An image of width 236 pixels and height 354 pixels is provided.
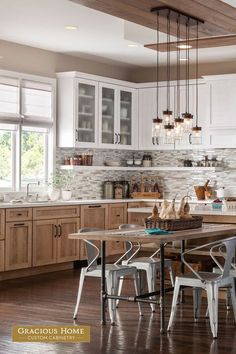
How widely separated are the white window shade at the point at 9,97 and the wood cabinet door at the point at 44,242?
1.44 meters

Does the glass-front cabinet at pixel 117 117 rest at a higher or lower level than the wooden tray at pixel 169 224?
higher

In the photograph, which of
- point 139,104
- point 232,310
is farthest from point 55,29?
point 232,310

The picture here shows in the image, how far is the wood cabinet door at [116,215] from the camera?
1041cm

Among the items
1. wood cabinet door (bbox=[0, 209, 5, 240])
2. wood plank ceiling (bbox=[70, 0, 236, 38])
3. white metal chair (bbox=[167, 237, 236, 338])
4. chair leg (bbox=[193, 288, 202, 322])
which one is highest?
wood plank ceiling (bbox=[70, 0, 236, 38])

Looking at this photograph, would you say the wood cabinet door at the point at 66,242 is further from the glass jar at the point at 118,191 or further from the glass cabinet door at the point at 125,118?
the glass cabinet door at the point at 125,118

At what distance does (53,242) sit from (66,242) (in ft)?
0.89

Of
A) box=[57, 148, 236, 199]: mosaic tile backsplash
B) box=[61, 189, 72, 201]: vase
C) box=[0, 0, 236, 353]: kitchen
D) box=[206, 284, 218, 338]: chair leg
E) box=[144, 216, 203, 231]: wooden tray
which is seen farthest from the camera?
box=[57, 148, 236, 199]: mosaic tile backsplash

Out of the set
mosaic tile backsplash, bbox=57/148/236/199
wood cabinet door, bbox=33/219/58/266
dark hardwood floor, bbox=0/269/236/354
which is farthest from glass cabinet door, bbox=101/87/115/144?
dark hardwood floor, bbox=0/269/236/354

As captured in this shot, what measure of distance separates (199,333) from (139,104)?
5.93m

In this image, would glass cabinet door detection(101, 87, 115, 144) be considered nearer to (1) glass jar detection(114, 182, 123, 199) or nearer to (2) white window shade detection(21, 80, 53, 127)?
(1) glass jar detection(114, 182, 123, 199)

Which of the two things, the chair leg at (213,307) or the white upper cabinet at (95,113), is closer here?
the chair leg at (213,307)

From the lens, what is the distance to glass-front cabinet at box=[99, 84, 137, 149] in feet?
35.1

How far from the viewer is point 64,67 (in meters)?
10.4

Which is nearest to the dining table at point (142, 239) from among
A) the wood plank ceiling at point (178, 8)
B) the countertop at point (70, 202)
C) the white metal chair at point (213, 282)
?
the white metal chair at point (213, 282)
